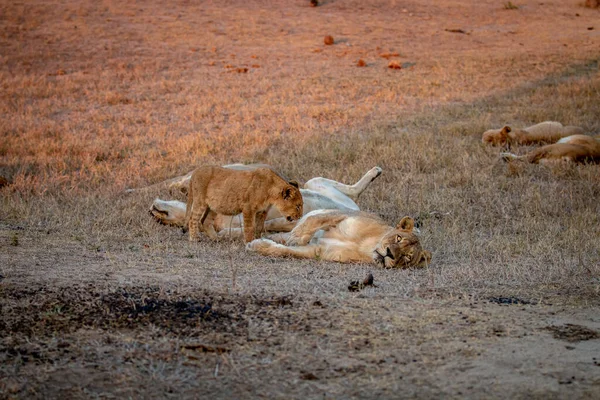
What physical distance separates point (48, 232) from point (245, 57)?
12770 mm

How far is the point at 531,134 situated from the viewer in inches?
502

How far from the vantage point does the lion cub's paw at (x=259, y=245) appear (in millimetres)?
6773

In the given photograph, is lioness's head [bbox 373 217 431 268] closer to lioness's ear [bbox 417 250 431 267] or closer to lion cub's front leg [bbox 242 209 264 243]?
lioness's ear [bbox 417 250 431 267]

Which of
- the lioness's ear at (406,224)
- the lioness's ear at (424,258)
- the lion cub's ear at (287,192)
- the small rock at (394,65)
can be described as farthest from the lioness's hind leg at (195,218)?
the small rock at (394,65)

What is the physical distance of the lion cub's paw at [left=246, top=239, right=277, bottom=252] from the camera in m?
6.77

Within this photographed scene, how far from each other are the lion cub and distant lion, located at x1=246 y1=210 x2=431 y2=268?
9.6 inches

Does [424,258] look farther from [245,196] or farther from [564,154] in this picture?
[564,154]

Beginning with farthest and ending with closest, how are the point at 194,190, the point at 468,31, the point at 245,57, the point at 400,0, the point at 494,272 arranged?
the point at 400,0, the point at 468,31, the point at 245,57, the point at 194,190, the point at 494,272

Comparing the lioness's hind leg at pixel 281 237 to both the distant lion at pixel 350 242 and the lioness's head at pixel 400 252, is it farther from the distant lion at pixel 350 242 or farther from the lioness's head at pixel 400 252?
the lioness's head at pixel 400 252

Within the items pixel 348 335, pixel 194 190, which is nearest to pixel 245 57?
pixel 194 190

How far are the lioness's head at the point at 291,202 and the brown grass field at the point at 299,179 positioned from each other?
534 mm

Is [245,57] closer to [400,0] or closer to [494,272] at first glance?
[400,0]

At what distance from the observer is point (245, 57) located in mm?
19594

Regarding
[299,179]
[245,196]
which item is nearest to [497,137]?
[299,179]
